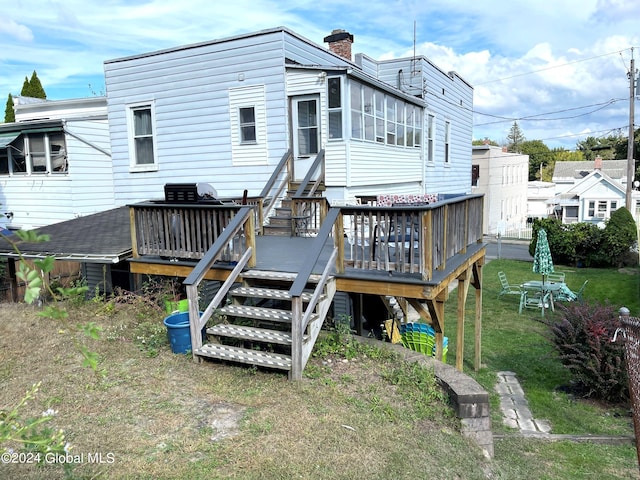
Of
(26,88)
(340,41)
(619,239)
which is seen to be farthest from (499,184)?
(26,88)

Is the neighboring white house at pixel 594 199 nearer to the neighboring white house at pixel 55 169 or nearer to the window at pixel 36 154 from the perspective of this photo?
the neighboring white house at pixel 55 169

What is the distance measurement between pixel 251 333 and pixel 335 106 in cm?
531

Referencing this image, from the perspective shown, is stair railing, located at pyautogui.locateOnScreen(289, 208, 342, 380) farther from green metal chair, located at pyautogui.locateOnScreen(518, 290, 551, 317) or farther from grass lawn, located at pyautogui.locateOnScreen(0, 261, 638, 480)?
green metal chair, located at pyautogui.locateOnScreen(518, 290, 551, 317)

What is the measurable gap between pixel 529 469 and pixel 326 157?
631cm

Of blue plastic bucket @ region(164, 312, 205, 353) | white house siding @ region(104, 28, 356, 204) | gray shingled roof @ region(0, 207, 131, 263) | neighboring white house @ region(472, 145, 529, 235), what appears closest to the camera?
blue plastic bucket @ region(164, 312, 205, 353)

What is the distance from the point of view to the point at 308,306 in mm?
5246

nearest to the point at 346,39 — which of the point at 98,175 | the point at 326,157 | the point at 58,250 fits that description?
the point at 326,157

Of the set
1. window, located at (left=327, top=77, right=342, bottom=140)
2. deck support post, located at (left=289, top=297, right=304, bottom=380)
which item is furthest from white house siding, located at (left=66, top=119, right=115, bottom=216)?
deck support post, located at (left=289, top=297, right=304, bottom=380)

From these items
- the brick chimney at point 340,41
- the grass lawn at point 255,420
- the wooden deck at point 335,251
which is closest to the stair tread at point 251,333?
the wooden deck at point 335,251

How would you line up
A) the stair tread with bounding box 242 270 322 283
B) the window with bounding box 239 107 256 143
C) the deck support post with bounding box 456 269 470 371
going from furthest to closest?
1. the window with bounding box 239 107 256 143
2. the deck support post with bounding box 456 269 470 371
3. the stair tread with bounding box 242 270 322 283

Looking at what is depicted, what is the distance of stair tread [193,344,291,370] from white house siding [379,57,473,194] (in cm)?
1028

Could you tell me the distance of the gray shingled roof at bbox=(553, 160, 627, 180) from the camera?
159 ft

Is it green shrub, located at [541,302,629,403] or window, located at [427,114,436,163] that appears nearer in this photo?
green shrub, located at [541,302,629,403]

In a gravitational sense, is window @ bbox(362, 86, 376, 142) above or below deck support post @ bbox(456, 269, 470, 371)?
above
